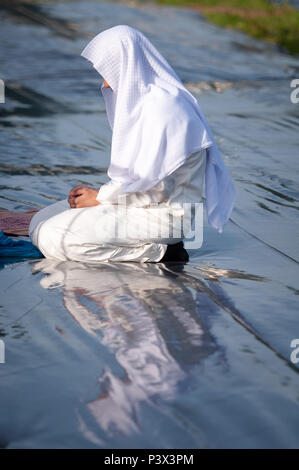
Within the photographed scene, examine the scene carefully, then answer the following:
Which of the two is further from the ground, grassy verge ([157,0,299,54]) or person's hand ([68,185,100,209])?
person's hand ([68,185,100,209])

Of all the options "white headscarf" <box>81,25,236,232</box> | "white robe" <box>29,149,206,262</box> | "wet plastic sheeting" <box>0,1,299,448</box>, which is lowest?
"wet plastic sheeting" <box>0,1,299,448</box>

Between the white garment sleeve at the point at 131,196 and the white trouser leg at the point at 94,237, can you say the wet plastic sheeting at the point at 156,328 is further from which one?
the white garment sleeve at the point at 131,196

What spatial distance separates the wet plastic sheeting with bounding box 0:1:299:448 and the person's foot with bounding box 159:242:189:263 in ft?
0.28

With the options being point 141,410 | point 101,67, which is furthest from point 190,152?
point 141,410

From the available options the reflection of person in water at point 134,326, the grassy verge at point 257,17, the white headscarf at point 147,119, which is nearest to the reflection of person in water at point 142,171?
the white headscarf at point 147,119

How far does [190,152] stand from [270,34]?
46.7ft

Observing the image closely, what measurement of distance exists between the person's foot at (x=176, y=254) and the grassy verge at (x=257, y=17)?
11.4 m

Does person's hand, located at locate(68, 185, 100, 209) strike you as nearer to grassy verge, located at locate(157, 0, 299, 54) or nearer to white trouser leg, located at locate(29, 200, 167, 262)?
white trouser leg, located at locate(29, 200, 167, 262)

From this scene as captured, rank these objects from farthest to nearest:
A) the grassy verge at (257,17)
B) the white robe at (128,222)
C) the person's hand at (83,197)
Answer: the grassy verge at (257,17) → the person's hand at (83,197) → the white robe at (128,222)

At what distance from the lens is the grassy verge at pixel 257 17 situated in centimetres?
1670

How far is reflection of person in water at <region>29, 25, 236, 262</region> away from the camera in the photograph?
3943 millimetres

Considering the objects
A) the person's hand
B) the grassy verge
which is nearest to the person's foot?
the person's hand

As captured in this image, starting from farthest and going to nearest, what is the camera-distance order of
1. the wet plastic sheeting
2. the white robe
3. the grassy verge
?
1. the grassy verge
2. the white robe
3. the wet plastic sheeting
